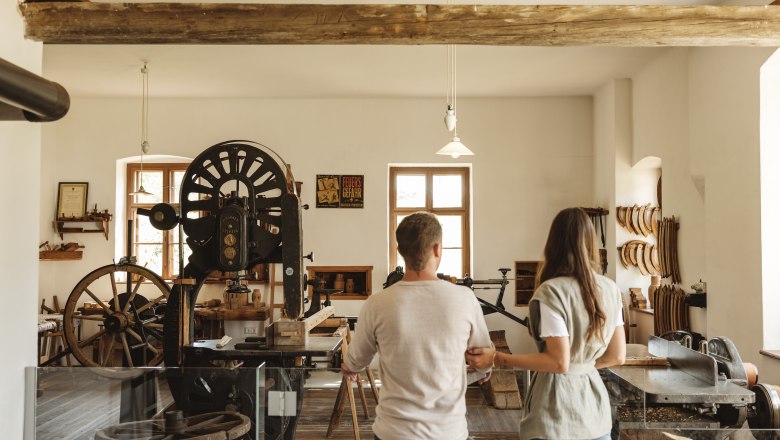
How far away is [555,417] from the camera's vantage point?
230 cm

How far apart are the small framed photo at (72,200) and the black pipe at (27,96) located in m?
6.75

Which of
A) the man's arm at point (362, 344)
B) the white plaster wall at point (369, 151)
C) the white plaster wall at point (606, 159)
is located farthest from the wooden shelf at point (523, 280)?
the man's arm at point (362, 344)

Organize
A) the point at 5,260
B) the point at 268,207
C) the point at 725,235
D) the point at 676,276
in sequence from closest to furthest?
the point at 5,260 → the point at 268,207 → the point at 725,235 → the point at 676,276

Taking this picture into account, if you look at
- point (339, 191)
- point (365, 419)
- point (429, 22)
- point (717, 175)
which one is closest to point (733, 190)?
point (717, 175)

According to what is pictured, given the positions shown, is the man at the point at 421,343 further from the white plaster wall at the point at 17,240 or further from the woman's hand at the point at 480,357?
the white plaster wall at the point at 17,240

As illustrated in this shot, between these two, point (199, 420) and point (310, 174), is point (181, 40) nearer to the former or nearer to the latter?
point (199, 420)

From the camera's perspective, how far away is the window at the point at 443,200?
920 centimetres

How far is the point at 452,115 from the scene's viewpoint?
6125 millimetres

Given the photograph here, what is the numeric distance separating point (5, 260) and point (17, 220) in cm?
22

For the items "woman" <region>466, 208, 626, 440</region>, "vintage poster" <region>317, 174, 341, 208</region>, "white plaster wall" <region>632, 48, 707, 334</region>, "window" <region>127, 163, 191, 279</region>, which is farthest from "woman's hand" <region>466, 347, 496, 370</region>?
"window" <region>127, 163, 191, 279</region>

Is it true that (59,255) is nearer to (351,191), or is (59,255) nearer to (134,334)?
(351,191)

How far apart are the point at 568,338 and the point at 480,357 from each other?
0.29 m

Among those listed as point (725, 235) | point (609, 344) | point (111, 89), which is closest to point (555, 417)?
point (609, 344)

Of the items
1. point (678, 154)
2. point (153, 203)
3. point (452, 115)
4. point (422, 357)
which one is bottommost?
point (422, 357)
